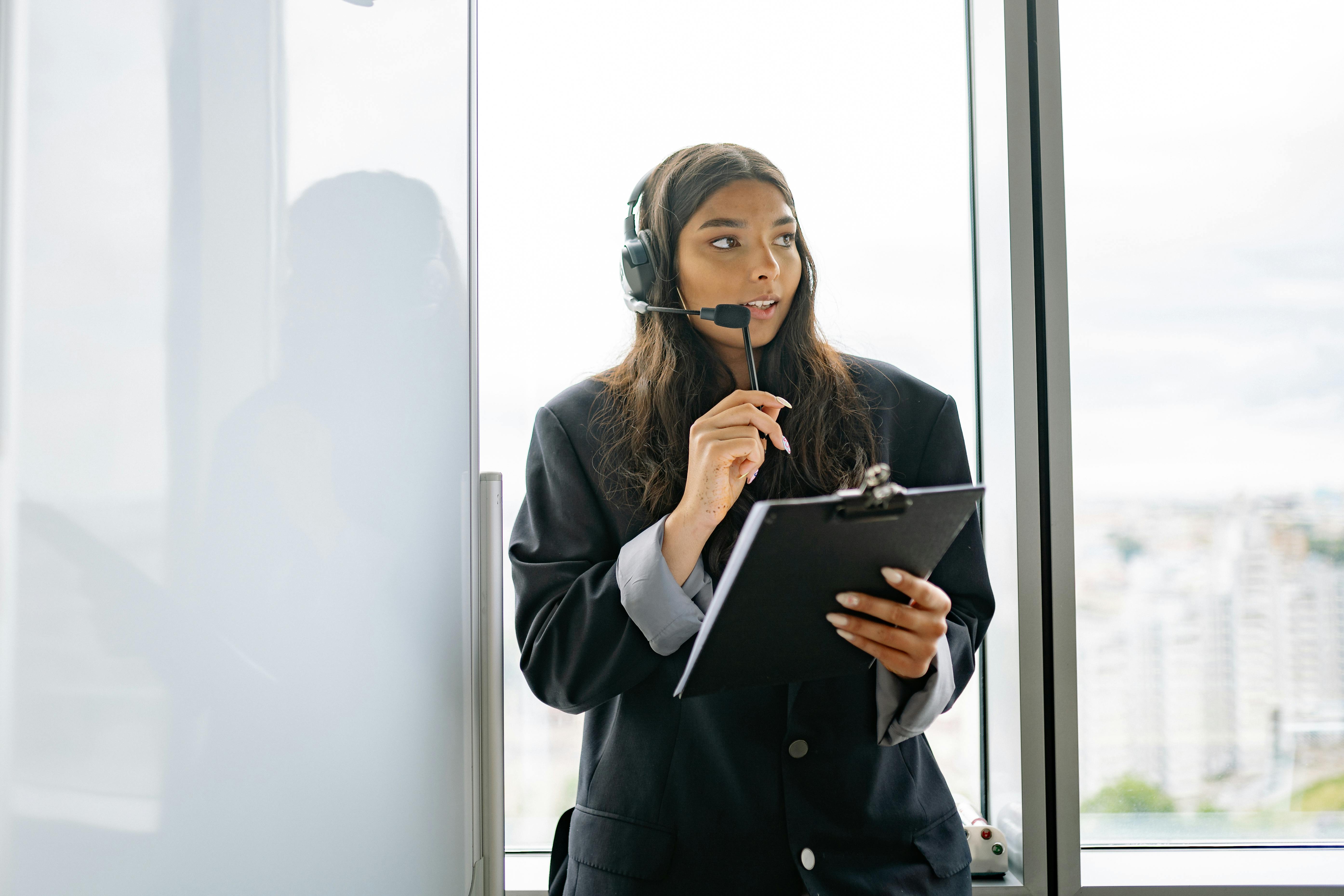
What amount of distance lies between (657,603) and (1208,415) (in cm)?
120

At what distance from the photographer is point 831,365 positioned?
1171mm

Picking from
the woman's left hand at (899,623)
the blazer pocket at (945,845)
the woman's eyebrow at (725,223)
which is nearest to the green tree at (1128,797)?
the blazer pocket at (945,845)

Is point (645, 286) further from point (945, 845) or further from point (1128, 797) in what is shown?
point (1128, 797)

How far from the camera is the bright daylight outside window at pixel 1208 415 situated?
1.45 meters

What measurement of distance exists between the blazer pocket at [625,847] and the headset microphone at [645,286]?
2.01 ft

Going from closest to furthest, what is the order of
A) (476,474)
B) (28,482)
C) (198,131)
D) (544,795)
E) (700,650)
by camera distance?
1. (28,482)
2. (198,131)
3. (700,650)
4. (476,474)
5. (544,795)

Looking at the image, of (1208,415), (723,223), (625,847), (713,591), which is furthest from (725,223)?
(1208,415)

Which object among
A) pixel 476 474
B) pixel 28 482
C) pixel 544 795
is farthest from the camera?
pixel 544 795

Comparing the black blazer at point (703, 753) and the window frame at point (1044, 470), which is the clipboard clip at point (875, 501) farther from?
the window frame at point (1044, 470)

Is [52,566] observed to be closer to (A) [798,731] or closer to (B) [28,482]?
(B) [28,482]

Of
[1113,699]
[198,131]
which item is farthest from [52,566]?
[1113,699]

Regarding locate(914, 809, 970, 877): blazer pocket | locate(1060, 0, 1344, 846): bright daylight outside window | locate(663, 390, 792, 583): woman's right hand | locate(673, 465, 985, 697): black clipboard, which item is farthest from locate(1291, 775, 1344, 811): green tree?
locate(663, 390, 792, 583): woman's right hand

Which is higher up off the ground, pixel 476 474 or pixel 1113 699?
pixel 476 474

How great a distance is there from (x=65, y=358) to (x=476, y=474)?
37.8 inches
